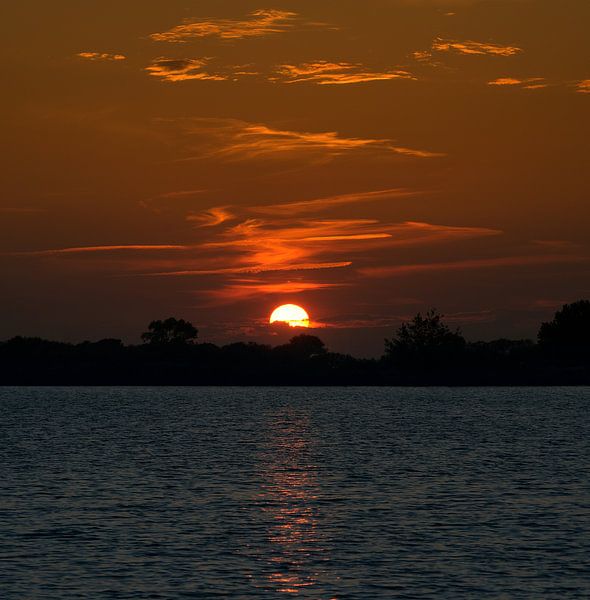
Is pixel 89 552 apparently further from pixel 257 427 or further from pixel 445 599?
pixel 257 427

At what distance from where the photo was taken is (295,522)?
183ft

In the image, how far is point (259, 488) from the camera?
233 feet

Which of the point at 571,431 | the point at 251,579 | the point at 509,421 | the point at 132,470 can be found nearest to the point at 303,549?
the point at 251,579

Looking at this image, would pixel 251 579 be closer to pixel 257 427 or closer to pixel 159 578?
pixel 159 578

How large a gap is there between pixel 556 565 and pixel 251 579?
1192 cm

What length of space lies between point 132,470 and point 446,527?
1427 inches

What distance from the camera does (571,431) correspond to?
145500mm

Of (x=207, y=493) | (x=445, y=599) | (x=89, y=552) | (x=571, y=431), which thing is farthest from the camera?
A: (x=571, y=431)

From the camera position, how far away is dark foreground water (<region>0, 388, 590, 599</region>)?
135 ft

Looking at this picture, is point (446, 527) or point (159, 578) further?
point (446, 527)

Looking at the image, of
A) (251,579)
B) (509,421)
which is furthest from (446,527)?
(509,421)

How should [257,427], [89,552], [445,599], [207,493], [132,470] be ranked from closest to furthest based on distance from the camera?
1. [445,599]
2. [89,552]
3. [207,493]
4. [132,470]
5. [257,427]

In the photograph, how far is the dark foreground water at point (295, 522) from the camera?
41.2 metres

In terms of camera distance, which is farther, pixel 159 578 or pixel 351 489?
pixel 351 489
